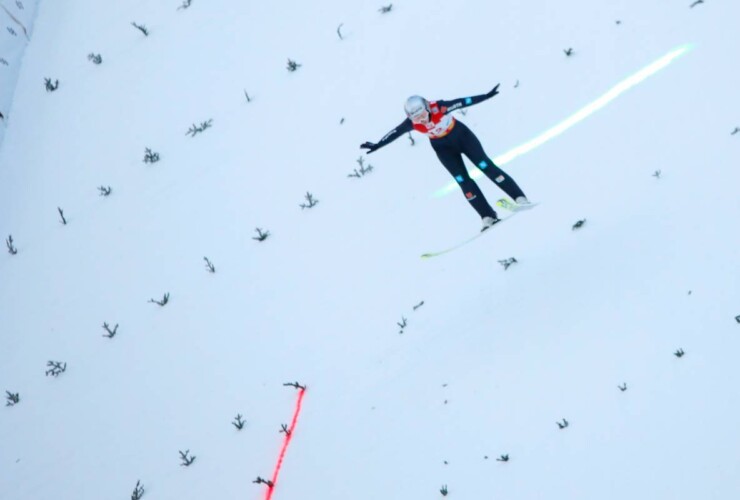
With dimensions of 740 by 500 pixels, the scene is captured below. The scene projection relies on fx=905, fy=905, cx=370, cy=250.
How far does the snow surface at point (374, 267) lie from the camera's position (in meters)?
6.47

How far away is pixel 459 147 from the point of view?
781 centimetres

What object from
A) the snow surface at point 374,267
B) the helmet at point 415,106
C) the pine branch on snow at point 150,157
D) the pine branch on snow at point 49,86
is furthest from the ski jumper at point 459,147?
the pine branch on snow at point 49,86

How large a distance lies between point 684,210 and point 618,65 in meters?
2.15

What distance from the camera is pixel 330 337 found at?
784cm

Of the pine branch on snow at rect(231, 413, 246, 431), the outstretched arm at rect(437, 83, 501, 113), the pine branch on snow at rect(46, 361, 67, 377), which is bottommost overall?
the pine branch on snow at rect(231, 413, 246, 431)

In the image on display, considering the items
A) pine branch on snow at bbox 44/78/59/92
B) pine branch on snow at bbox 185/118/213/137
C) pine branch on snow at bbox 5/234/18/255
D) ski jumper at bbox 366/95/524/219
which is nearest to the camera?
ski jumper at bbox 366/95/524/219

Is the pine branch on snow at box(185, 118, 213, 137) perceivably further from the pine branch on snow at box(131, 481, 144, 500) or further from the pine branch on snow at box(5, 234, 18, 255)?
the pine branch on snow at box(131, 481, 144, 500)

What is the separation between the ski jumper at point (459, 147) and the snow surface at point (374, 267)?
0.42 m

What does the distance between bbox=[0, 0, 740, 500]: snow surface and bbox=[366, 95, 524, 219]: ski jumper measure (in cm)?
42

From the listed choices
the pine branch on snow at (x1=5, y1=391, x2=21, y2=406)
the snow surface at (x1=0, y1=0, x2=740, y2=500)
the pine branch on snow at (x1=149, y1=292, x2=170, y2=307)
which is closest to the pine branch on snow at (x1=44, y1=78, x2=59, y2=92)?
the snow surface at (x1=0, y1=0, x2=740, y2=500)

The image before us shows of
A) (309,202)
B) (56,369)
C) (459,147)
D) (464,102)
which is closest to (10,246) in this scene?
(56,369)

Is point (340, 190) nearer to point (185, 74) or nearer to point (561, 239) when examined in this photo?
point (561, 239)

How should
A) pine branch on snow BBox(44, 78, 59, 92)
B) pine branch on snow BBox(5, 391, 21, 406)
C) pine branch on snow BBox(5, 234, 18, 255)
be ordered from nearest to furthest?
pine branch on snow BBox(5, 391, 21, 406)
pine branch on snow BBox(5, 234, 18, 255)
pine branch on snow BBox(44, 78, 59, 92)

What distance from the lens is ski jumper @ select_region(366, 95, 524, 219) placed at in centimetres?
762
